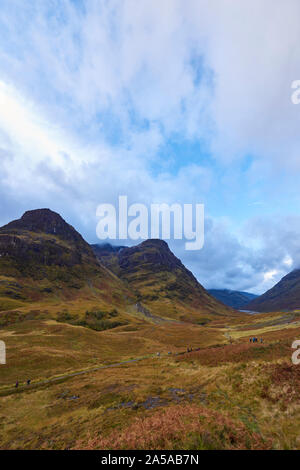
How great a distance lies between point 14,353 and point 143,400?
164ft

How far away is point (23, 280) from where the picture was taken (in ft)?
646

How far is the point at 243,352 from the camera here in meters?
33.3

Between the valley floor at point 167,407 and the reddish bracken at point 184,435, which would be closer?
the reddish bracken at point 184,435

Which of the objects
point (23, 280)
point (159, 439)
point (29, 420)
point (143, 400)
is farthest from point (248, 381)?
point (23, 280)

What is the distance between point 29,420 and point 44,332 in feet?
233

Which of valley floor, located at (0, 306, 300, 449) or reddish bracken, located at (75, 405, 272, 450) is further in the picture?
valley floor, located at (0, 306, 300, 449)

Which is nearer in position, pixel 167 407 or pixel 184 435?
pixel 184 435

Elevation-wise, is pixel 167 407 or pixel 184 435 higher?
pixel 184 435

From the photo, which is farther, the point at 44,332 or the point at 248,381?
the point at 44,332

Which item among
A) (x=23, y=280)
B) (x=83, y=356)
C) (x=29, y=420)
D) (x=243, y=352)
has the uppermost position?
(x=23, y=280)

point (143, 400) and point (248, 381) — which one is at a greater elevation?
point (248, 381)

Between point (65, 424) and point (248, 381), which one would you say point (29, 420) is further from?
point (248, 381)
